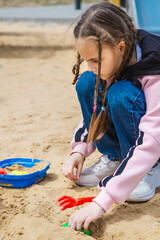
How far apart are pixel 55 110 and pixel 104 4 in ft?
4.91

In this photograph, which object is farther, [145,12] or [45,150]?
[145,12]

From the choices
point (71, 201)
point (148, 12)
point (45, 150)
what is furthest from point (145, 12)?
point (71, 201)

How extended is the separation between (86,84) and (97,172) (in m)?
0.46

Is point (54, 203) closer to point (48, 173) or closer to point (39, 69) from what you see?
→ point (48, 173)

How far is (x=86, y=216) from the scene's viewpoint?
4.58 feet

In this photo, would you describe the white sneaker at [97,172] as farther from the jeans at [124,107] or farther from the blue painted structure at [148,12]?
the blue painted structure at [148,12]

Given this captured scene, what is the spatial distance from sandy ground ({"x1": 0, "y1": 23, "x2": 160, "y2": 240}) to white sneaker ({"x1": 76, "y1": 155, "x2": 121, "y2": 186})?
43 mm

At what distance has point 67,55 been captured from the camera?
5461 mm

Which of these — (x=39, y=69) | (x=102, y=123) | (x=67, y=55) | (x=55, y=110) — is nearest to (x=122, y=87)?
(x=102, y=123)

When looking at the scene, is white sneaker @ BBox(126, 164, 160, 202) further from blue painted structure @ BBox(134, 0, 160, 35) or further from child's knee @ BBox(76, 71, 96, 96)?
blue painted structure @ BBox(134, 0, 160, 35)

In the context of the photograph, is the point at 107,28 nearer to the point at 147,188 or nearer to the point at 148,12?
the point at 147,188

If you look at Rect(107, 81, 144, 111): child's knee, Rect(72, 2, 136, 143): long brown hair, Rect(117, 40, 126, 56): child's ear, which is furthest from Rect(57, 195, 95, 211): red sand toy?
Rect(117, 40, 126, 56): child's ear

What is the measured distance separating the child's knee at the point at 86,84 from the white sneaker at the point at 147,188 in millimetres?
504

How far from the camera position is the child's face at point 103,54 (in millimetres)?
1473
